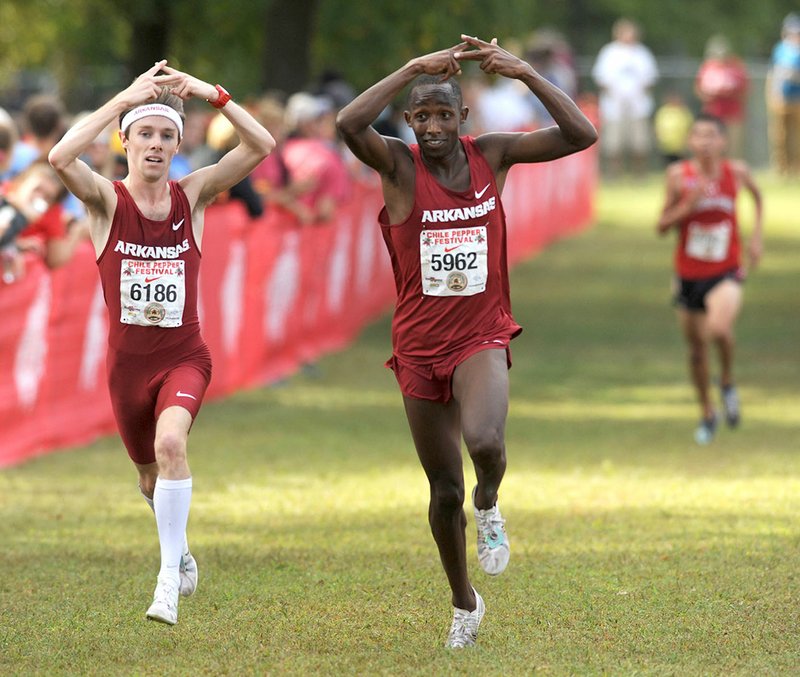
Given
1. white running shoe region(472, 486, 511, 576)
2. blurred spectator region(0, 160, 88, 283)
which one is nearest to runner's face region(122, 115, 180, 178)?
white running shoe region(472, 486, 511, 576)

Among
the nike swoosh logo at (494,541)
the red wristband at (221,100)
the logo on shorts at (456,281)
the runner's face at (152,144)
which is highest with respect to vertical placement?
the red wristband at (221,100)

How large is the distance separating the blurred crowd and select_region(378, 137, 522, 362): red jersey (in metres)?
4.82

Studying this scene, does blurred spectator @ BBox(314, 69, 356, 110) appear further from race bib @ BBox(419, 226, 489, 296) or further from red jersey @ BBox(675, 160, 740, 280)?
race bib @ BBox(419, 226, 489, 296)

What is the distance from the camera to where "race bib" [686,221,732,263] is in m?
12.9

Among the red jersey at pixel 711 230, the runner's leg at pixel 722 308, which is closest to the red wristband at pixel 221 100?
the red jersey at pixel 711 230

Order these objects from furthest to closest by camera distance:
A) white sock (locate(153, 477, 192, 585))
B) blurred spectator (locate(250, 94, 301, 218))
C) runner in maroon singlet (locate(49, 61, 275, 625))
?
1. blurred spectator (locate(250, 94, 301, 218))
2. runner in maroon singlet (locate(49, 61, 275, 625))
3. white sock (locate(153, 477, 192, 585))

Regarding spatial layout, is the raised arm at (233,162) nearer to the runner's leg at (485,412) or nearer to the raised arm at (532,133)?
the raised arm at (532,133)

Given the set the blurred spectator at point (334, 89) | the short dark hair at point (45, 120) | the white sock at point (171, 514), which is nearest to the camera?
the white sock at point (171, 514)

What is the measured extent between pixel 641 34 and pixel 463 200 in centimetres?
4244

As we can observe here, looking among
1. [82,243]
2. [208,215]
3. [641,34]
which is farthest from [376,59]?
[641,34]

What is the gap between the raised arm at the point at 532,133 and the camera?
678 centimetres

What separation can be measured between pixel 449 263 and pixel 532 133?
0.67m

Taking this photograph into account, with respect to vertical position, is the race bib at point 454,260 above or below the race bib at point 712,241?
above

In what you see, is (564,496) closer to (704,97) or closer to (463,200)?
(463,200)
